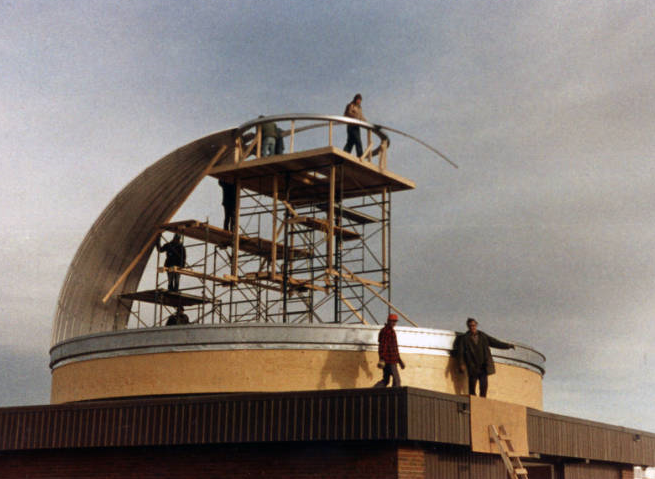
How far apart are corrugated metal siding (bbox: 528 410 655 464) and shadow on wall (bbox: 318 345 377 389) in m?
4.19

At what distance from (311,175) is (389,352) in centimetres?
858

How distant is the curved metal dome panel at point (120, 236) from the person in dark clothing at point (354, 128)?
407 cm

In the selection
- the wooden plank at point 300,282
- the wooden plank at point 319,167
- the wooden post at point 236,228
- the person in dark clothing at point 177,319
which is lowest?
the person in dark clothing at point 177,319

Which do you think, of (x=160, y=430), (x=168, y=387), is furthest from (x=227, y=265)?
(x=160, y=430)

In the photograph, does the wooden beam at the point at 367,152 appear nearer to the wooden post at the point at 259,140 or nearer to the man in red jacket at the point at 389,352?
the wooden post at the point at 259,140

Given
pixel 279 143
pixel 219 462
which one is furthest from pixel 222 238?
pixel 219 462

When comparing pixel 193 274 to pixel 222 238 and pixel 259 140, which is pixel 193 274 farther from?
pixel 259 140

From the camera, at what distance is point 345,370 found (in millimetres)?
22469

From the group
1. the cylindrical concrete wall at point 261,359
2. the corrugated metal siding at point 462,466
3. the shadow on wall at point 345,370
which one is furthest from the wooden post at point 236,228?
the corrugated metal siding at point 462,466

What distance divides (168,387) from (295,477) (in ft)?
15.0

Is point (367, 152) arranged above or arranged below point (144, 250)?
above

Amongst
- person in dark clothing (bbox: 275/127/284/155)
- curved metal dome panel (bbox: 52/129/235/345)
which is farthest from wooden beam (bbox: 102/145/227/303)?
person in dark clothing (bbox: 275/127/284/155)

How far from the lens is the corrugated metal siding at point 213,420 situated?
62.1 ft

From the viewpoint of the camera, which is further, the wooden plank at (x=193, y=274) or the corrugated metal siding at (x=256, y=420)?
the wooden plank at (x=193, y=274)
